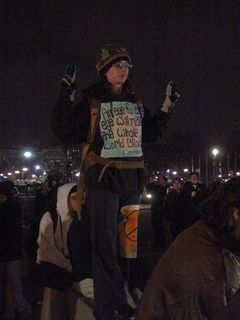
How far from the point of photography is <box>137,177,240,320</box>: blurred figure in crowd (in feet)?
8.80

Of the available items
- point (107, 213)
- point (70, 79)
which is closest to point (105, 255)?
point (107, 213)

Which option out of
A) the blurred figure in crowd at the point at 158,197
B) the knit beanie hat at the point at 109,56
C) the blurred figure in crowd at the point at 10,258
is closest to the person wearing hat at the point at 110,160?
the knit beanie hat at the point at 109,56

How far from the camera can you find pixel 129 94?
421 centimetres

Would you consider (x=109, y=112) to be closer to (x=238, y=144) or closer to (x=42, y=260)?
(x=42, y=260)

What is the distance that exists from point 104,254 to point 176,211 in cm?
939

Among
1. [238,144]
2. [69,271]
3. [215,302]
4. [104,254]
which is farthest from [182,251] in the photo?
[238,144]

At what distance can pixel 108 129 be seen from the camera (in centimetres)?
403

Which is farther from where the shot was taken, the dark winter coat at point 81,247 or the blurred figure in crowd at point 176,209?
the blurred figure in crowd at point 176,209

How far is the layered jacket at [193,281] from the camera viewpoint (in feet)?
8.79

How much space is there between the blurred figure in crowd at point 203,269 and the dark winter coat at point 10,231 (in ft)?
16.8

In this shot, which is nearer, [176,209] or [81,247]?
[81,247]

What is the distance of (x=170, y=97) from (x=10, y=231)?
416 centimetres

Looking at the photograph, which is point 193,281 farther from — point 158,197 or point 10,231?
point 158,197

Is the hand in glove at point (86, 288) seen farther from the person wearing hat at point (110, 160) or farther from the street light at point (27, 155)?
the street light at point (27, 155)
